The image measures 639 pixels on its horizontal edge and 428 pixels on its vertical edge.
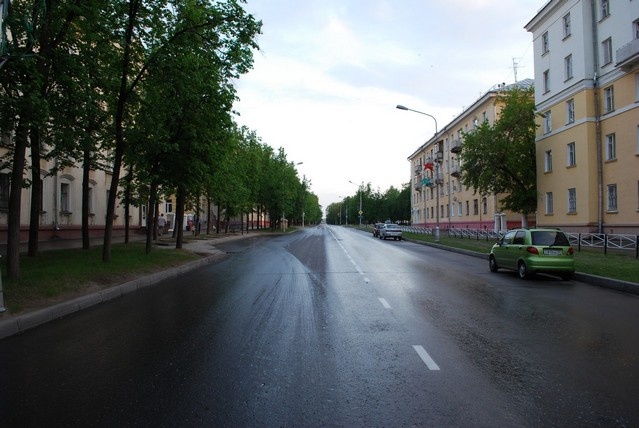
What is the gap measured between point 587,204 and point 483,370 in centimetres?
2842

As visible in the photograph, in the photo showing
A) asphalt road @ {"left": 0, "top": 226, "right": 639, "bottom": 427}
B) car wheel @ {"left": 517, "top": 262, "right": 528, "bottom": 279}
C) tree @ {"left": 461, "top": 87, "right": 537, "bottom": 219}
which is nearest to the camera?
asphalt road @ {"left": 0, "top": 226, "right": 639, "bottom": 427}

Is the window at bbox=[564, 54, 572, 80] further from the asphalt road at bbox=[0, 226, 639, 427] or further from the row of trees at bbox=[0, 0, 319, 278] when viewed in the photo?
the asphalt road at bbox=[0, 226, 639, 427]

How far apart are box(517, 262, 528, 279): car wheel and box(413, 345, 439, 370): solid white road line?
979 centimetres

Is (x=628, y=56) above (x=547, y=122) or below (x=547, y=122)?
above

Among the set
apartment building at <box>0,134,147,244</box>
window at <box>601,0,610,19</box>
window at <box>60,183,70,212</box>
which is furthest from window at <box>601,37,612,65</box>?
window at <box>60,183,70,212</box>

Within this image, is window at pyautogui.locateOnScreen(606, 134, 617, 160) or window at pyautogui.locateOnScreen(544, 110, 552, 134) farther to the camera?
window at pyautogui.locateOnScreen(544, 110, 552, 134)

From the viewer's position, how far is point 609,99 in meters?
29.0

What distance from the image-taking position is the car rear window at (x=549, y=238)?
584 inches

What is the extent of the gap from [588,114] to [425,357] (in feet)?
96.1

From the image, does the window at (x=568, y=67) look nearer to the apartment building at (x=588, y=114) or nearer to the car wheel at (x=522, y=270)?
the apartment building at (x=588, y=114)

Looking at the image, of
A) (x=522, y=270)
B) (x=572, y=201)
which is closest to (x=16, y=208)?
(x=522, y=270)

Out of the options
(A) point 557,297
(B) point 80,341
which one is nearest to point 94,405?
(B) point 80,341

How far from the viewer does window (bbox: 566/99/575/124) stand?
104 feet

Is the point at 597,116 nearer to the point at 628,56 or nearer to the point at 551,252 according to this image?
the point at 628,56
